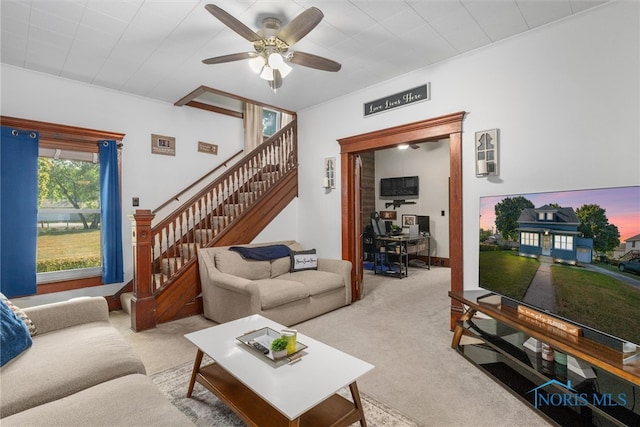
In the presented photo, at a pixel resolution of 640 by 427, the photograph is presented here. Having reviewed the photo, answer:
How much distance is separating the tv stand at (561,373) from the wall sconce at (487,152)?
1.25 meters

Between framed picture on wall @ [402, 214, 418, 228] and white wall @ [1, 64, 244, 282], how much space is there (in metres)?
4.37

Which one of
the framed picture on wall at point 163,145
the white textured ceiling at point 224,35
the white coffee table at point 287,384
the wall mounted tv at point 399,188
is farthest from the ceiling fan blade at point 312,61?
the wall mounted tv at point 399,188

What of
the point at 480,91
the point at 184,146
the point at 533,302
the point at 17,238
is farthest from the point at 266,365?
the point at 184,146

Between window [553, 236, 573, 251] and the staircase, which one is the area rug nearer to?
the staircase

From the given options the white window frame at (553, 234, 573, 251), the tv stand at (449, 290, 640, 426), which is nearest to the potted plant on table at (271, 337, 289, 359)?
the tv stand at (449, 290, 640, 426)

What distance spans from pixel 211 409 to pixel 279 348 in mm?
713

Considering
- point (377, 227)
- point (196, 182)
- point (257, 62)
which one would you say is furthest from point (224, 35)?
point (377, 227)

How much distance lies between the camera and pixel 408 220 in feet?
25.0

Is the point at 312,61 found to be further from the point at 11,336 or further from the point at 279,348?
the point at 11,336

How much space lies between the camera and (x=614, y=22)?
7.72ft

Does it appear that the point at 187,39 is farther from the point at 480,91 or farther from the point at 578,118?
the point at 578,118

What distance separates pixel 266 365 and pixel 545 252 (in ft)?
7.15

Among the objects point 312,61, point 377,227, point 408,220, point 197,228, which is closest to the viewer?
point 312,61

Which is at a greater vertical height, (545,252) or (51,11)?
(51,11)
